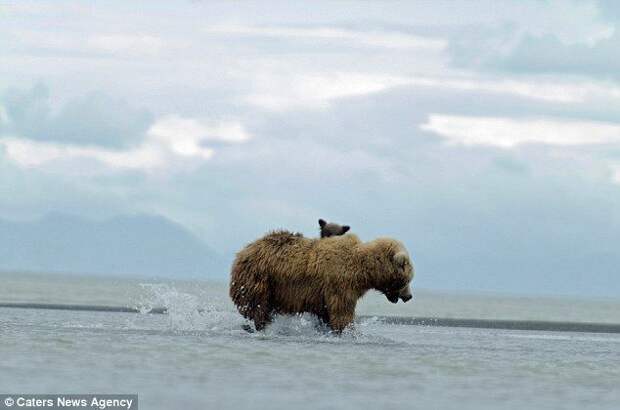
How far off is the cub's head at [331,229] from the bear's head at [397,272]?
1.12 meters

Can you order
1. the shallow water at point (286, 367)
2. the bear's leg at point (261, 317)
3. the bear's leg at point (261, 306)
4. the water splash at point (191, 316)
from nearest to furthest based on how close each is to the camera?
the shallow water at point (286, 367)
the bear's leg at point (261, 306)
the bear's leg at point (261, 317)
the water splash at point (191, 316)

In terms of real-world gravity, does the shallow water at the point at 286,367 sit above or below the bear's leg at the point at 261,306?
below

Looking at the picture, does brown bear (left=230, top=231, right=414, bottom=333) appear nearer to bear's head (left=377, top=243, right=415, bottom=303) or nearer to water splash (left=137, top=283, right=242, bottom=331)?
bear's head (left=377, top=243, right=415, bottom=303)

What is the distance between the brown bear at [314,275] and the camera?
20000 mm

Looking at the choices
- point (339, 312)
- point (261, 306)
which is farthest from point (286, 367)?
point (261, 306)

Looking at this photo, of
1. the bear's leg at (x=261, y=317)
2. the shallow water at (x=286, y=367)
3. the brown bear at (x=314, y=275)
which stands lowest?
the shallow water at (x=286, y=367)

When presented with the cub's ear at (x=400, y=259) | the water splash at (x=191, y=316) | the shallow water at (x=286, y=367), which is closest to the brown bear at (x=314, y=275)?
the cub's ear at (x=400, y=259)

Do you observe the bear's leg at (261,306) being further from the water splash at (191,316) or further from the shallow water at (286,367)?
the water splash at (191,316)

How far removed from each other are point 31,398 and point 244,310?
8158mm

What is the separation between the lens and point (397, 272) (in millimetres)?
20219

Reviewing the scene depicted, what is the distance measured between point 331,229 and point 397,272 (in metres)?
1.48

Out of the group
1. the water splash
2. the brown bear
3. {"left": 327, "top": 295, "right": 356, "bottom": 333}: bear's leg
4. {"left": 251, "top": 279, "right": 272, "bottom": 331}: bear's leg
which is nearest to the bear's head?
the brown bear

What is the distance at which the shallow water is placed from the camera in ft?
44.0

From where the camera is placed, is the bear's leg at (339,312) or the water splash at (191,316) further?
the water splash at (191,316)
